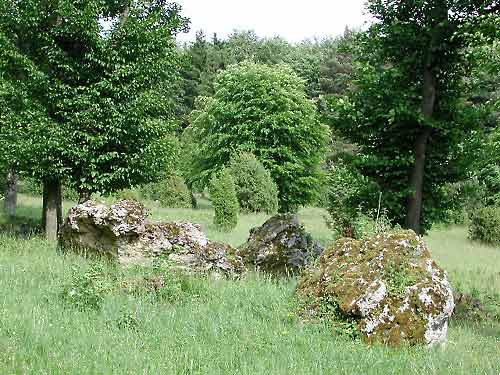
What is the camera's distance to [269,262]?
34.3ft

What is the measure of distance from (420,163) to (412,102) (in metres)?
1.27

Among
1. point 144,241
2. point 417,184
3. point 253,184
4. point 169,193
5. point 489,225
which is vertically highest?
point 417,184

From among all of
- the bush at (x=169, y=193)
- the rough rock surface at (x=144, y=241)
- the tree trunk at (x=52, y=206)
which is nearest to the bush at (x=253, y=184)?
the bush at (x=169, y=193)

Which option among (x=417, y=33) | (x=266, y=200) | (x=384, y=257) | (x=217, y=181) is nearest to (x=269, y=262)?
(x=384, y=257)

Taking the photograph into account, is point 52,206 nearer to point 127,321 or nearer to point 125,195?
point 127,321

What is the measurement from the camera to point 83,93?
1305cm

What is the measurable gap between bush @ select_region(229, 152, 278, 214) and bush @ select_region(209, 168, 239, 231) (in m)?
5.60

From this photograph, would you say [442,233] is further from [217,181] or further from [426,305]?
[426,305]

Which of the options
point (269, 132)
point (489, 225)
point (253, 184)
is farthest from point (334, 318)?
point (269, 132)

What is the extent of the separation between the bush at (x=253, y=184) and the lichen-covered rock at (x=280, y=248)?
18846mm

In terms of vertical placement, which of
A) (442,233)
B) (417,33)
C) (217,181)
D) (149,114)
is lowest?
(442,233)

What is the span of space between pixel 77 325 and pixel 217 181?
18523mm

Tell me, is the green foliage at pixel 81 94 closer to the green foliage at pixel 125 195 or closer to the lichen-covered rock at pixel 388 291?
the green foliage at pixel 125 195

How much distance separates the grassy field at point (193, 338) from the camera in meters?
4.71
